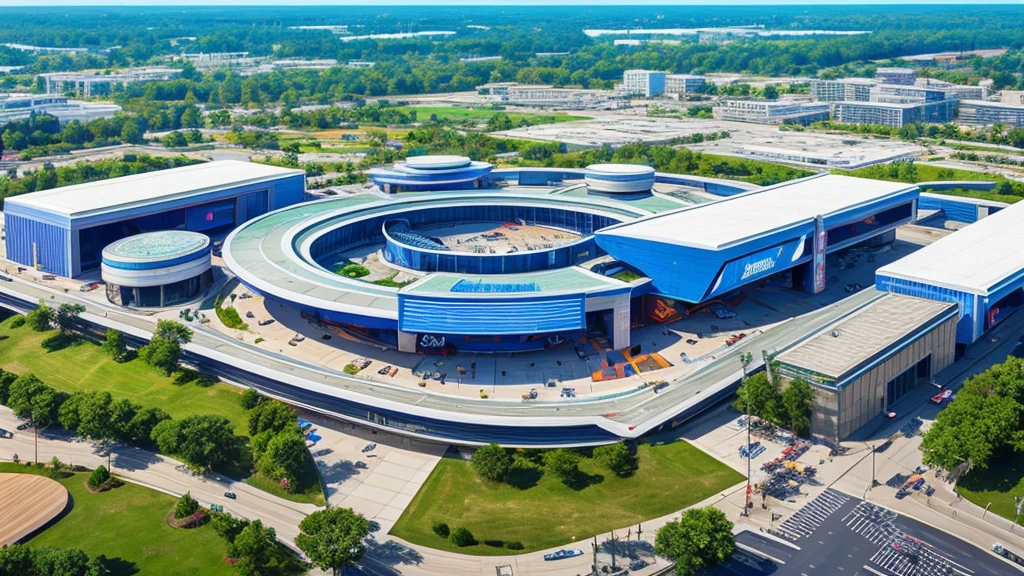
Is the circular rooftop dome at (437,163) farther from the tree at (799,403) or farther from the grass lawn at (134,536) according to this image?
the grass lawn at (134,536)

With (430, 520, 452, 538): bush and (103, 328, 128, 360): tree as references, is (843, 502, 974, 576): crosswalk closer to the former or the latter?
(430, 520, 452, 538): bush

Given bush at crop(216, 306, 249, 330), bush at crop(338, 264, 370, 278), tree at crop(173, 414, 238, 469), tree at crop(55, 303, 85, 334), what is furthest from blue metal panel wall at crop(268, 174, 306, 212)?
tree at crop(173, 414, 238, 469)

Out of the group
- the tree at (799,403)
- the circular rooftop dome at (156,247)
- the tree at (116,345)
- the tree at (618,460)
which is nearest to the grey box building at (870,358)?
the tree at (799,403)

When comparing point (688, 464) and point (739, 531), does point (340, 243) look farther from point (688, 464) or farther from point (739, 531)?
point (739, 531)

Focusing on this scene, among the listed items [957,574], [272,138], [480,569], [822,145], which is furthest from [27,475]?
[822,145]

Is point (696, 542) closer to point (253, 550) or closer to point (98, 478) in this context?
point (253, 550)

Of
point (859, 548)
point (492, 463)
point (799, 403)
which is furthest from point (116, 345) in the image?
point (859, 548)

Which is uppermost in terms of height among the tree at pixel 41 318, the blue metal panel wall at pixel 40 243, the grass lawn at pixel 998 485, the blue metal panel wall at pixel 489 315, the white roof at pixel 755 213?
the white roof at pixel 755 213
